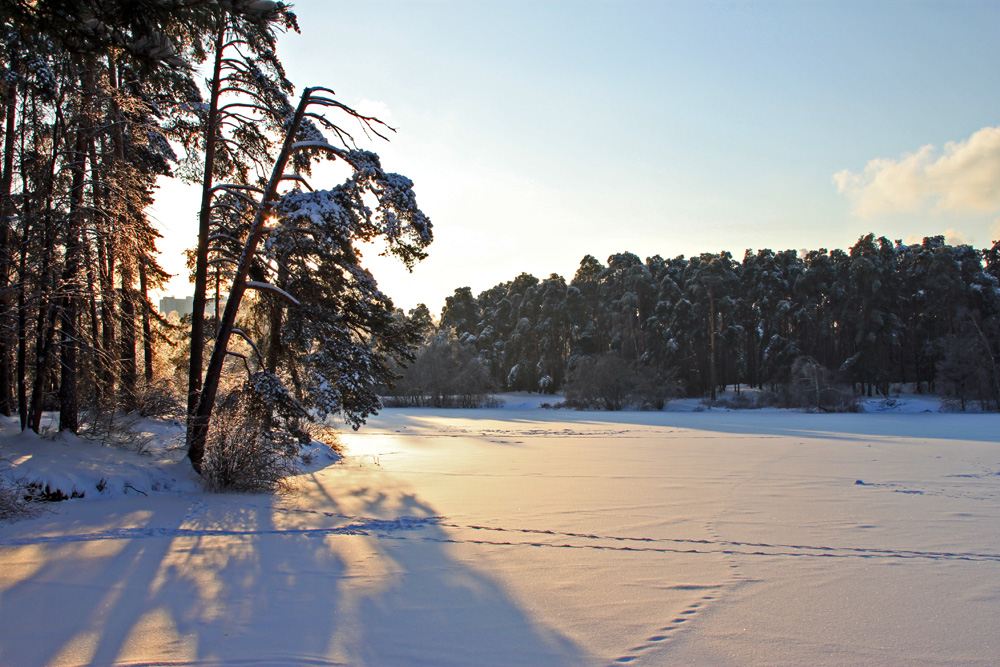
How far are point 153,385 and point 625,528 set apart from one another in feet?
37.7

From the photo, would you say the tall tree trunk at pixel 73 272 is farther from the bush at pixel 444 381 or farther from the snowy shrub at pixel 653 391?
the bush at pixel 444 381

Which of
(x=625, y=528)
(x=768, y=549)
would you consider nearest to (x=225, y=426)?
(x=625, y=528)

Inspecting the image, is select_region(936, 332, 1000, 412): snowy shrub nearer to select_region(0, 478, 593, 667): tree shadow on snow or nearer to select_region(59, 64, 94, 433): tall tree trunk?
select_region(0, 478, 593, 667): tree shadow on snow

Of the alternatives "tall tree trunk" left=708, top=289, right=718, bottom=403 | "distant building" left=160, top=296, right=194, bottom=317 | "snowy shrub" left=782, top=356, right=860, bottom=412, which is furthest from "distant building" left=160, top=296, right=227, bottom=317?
"tall tree trunk" left=708, top=289, right=718, bottom=403

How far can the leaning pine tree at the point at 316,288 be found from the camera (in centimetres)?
1034

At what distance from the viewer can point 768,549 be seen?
6.10m

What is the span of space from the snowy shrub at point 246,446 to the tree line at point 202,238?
0.06 m

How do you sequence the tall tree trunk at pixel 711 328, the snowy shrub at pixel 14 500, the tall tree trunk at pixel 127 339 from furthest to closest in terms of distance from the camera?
1. the tall tree trunk at pixel 711 328
2. the tall tree trunk at pixel 127 339
3. the snowy shrub at pixel 14 500

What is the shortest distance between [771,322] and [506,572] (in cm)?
5968

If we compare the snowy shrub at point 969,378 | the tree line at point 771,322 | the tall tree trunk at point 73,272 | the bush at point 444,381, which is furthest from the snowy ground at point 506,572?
the bush at point 444,381

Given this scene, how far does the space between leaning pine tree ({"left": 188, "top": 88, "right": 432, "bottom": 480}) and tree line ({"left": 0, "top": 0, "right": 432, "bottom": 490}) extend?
0.03m

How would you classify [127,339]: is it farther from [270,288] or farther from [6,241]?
[270,288]

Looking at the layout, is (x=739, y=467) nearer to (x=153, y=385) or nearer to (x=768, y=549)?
(x=768, y=549)

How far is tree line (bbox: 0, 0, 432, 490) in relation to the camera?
9.33 meters
